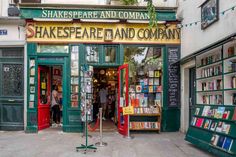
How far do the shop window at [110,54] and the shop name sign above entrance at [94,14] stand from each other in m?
1.21

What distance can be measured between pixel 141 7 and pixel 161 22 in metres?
0.95

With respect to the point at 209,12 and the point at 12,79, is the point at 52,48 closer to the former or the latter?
the point at 12,79

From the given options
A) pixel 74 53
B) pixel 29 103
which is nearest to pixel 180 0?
pixel 74 53

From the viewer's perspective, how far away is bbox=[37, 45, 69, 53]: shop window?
41.9 feet

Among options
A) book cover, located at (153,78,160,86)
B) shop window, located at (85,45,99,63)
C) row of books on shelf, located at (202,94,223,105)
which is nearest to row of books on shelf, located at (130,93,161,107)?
book cover, located at (153,78,160,86)

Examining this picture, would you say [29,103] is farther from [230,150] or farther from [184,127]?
[230,150]

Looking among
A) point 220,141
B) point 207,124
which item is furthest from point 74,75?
point 220,141

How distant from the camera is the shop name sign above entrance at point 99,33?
1272cm

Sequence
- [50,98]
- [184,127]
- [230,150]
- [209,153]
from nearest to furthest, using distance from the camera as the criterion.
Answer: [230,150]
[209,153]
[184,127]
[50,98]

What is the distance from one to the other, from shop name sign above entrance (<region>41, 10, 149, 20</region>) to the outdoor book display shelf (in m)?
3.33

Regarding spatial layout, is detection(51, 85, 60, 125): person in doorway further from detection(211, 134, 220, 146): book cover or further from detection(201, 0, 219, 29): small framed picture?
detection(211, 134, 220, 146): book cover

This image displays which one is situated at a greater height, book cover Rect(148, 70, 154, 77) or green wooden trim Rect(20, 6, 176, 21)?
green wooden trim Rect(20, 6, 176, 21)

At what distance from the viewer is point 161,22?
1278 centimetres

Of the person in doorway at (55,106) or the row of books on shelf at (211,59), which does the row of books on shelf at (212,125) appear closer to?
the row of books on shelf at (211,59)
